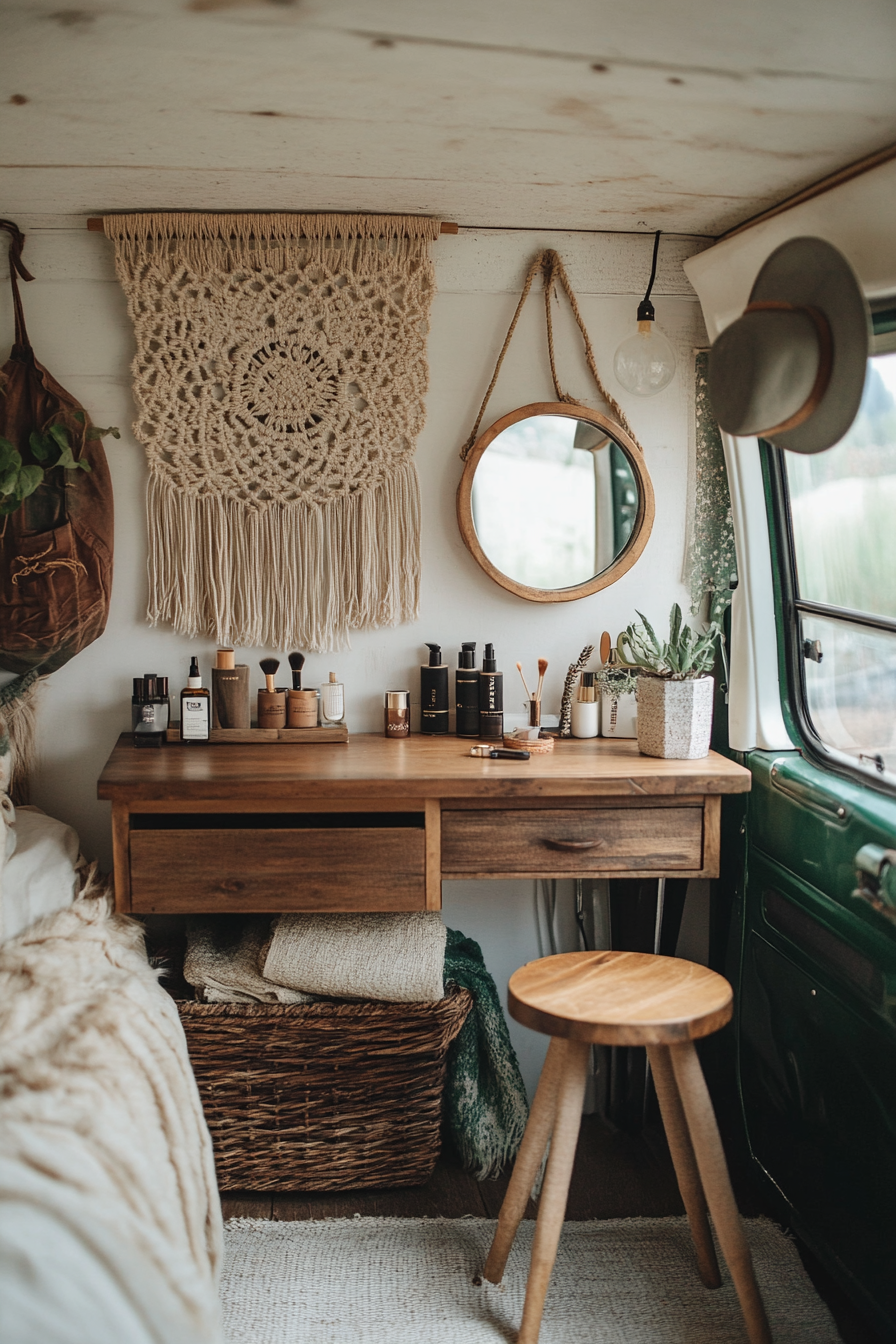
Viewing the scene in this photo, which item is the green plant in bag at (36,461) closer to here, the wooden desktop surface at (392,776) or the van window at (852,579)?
the wooden desktop surface at (392,776)

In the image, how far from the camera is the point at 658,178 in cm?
223

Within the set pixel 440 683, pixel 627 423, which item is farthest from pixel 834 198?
pixel 440 683

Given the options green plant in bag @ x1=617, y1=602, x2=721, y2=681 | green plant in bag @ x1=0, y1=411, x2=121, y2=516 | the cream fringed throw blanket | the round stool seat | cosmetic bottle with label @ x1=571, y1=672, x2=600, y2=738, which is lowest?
the cream fringed throw blanket

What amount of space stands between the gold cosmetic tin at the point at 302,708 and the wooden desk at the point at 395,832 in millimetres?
329

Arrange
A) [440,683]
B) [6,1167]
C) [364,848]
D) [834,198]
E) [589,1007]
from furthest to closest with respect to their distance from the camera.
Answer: [440,683] → [364,848] → [834,198] → [589,1007] → [6,1167]

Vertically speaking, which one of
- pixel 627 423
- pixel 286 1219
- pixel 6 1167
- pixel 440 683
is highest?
pixel 627 423

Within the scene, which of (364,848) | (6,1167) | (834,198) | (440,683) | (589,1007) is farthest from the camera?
(440,683)

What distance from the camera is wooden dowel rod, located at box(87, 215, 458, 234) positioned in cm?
251

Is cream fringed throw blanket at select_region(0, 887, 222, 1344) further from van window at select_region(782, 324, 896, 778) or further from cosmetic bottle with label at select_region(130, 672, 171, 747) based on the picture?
van window at select_region(782, 324, 896, 778)

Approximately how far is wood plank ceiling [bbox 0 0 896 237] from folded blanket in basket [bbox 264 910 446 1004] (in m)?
1.69

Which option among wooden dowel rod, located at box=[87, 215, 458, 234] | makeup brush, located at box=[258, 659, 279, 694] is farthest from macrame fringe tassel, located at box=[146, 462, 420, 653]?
wooden dowel rod, located at box=[87, 215, 458, 234]

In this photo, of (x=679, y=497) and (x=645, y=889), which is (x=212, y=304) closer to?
→ (x=679, y=497)

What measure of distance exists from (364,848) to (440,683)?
1.99 feet

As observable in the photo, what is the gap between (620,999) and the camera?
1919 millimetres
